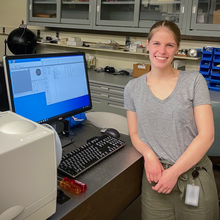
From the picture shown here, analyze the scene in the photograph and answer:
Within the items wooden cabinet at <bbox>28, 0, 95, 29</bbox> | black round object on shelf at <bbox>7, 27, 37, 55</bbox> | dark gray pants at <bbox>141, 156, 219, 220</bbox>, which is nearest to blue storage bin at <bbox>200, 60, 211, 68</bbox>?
wooden cabinet at <bbox>28, 0, 95, 29</bbox>

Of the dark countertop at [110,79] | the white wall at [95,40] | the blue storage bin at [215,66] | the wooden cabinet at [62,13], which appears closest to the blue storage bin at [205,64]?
the blue storage bin at [215,66]

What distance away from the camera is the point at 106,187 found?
3.19 feet

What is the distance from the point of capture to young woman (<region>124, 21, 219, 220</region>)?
110cm

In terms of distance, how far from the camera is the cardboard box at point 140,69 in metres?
2.81

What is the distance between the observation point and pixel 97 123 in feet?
5.25

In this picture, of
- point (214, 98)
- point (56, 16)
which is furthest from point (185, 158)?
point (56, 16)

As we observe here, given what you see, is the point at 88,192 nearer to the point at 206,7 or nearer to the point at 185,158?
the point at 185,158

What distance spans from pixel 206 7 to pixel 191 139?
1.73 metres

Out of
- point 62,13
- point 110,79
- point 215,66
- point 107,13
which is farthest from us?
point 62,13

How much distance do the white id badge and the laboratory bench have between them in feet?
0.77

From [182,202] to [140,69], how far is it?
1936 mm

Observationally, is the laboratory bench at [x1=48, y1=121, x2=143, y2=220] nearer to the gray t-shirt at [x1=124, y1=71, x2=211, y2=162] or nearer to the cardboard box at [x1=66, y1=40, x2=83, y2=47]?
the gray t-shirt at [x1=124, y1=71, x2=211, y2=162]

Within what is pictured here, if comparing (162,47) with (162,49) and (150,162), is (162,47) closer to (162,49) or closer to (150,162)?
(162,49)

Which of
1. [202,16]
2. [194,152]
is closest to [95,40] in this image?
[202,16]
